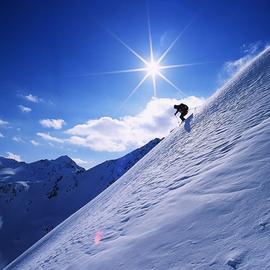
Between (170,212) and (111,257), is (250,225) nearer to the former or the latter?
(170,212)

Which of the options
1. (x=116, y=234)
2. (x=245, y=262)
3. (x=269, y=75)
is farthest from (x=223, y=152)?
(x=269, y=75)

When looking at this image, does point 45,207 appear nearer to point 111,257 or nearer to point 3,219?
point 3,219

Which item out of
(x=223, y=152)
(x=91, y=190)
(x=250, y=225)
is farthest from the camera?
(x=91, y=190)

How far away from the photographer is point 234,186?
4.81 m

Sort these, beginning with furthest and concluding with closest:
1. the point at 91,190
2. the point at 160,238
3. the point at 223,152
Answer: the point at 91,190
the point at 223,152
the point at 160,238

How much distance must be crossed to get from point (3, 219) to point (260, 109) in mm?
179510

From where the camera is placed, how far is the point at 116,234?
6848 mm

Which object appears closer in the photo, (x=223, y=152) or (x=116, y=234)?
(x=116, y=234)

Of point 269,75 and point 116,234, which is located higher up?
point 269,75

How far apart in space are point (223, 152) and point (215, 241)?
4435mm

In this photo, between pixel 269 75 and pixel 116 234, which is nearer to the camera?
Answer: pixel 116 234

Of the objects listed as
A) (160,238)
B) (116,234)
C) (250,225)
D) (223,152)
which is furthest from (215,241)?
(223,152)

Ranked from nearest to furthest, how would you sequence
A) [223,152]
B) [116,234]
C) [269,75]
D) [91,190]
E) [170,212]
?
1. [170,212]
2. [116,234]
3. [223,152]
4. [269,75]
5. [91,190]

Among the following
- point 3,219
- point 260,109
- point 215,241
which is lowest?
point 215,241
